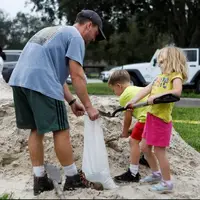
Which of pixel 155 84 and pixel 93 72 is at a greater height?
pixel 155 84

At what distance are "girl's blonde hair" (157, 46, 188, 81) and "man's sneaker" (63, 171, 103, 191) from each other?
1.15 meters

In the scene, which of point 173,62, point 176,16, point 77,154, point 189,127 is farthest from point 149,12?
point 173,62

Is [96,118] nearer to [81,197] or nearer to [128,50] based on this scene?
[81,197]

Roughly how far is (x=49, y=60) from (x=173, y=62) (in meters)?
1.04

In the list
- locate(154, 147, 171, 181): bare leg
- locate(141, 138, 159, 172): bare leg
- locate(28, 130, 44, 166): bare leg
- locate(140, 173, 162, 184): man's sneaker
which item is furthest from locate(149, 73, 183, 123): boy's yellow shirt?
locate(28, 130, 44, 166): bare leg

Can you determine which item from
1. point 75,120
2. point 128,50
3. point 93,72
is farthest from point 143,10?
point 93,72

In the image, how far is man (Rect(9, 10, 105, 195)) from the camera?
392cm

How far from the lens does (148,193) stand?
3.84m

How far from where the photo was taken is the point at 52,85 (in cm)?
395

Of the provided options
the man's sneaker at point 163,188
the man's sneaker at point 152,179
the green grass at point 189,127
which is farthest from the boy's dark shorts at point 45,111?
the green grass at point 189,127

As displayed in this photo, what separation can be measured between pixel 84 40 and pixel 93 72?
65.3m

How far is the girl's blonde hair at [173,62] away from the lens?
407cm

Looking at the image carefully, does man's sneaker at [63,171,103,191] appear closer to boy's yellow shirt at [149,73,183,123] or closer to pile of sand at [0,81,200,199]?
pile of sand at [0,81,200,199]

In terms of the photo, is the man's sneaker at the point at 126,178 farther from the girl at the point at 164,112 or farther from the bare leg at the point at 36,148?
the bare leg at the point at 36,148
